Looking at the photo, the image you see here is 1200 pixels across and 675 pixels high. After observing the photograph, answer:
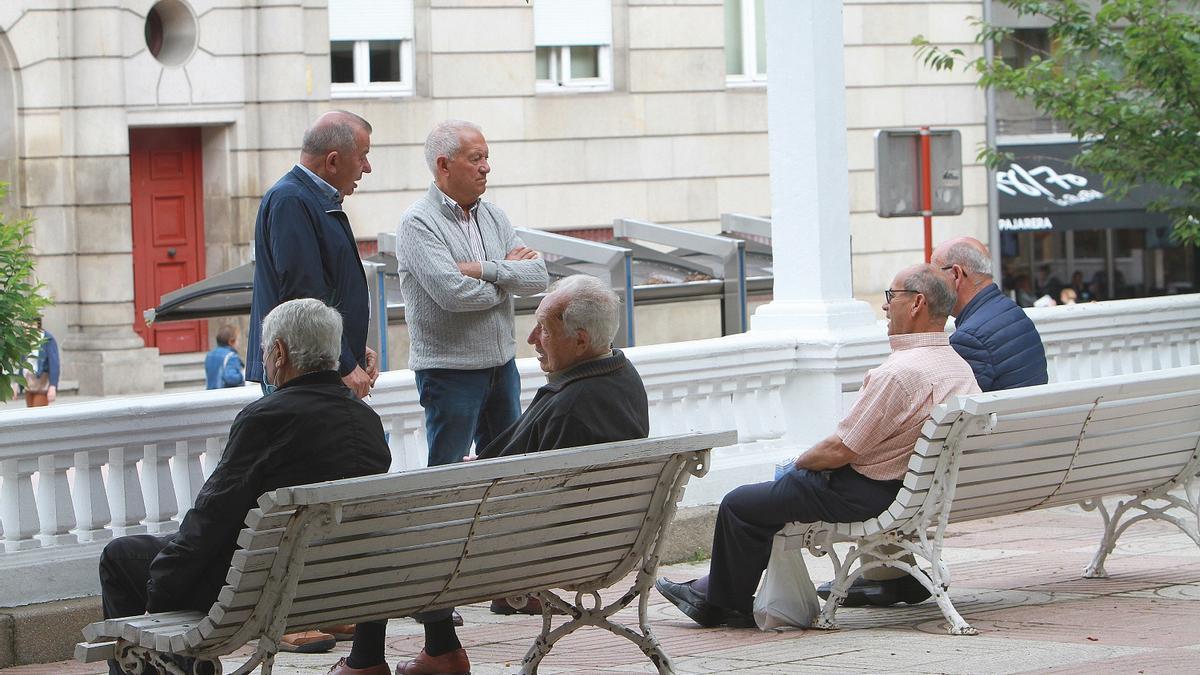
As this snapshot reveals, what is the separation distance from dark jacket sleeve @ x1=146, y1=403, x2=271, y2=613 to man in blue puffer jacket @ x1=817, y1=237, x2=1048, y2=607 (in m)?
3.03

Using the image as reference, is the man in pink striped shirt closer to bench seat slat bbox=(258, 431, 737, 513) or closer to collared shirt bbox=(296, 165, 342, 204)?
bench seat slat bbox=(258, 431, 737, 513)

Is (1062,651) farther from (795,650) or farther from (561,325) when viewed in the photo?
(561,325)

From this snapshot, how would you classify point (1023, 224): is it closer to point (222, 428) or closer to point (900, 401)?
point (900, 401)

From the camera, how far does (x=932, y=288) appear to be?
22.7 ft

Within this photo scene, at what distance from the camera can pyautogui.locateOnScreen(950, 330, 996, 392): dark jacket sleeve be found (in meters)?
7.82

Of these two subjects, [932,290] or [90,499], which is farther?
[90,499]

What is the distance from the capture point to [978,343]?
25.7ft

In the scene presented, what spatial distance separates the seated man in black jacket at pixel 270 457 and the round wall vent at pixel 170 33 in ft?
56.2

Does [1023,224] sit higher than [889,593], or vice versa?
[1023,224]

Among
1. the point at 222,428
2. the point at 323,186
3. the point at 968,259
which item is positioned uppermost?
the point at 323,186

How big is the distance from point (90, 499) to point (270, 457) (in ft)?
6.54

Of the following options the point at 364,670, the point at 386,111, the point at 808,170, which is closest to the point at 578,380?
the point at 364,670

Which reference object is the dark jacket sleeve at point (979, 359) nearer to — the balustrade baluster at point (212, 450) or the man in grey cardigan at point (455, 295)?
the man in grey cardigan at point (455, 295)

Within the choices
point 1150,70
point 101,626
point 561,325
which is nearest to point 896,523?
point 561,325
